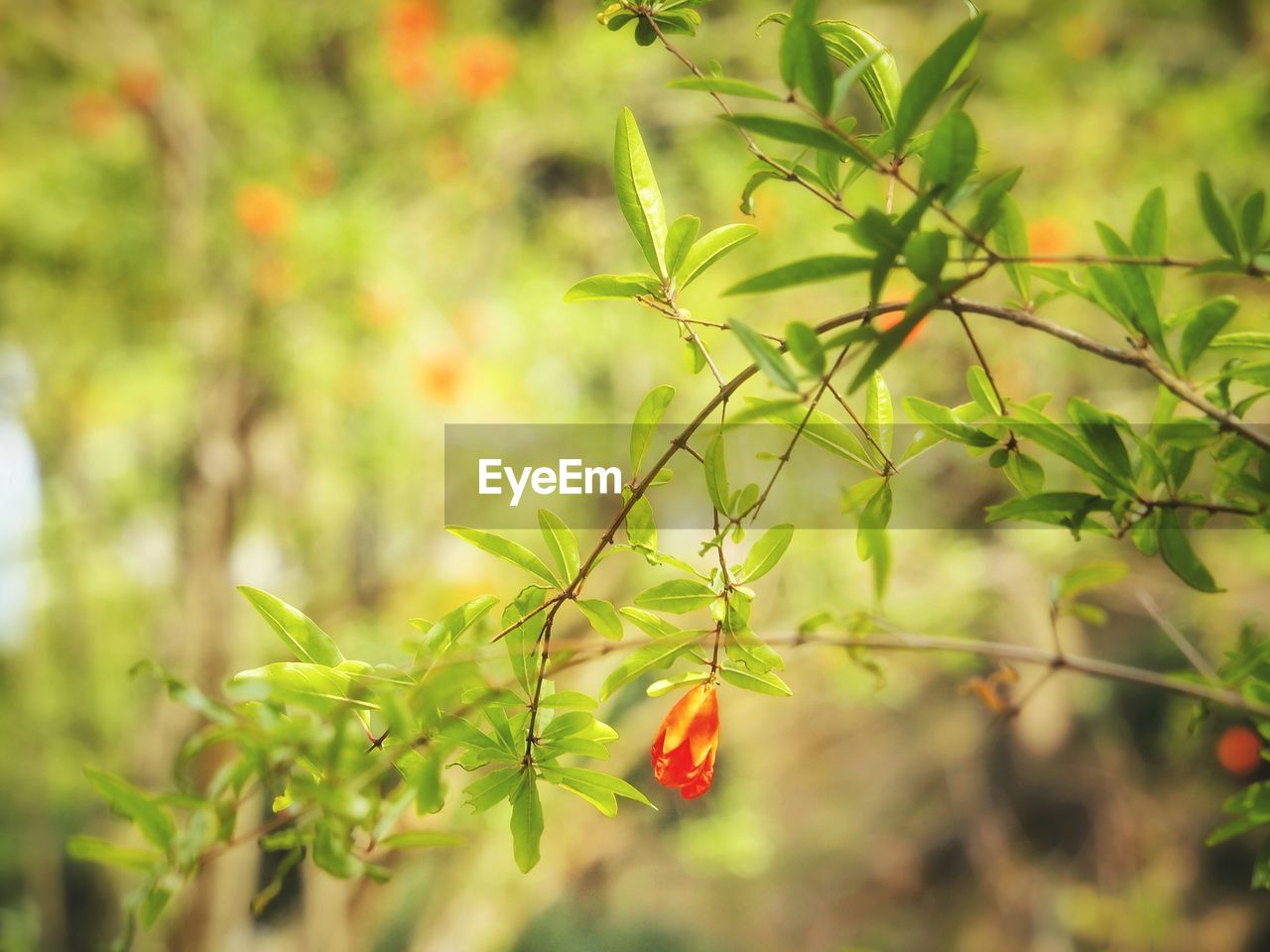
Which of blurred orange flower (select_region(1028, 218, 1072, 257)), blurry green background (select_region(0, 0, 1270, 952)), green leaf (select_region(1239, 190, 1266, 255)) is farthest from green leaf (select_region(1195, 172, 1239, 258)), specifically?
blurred orange flower (select_region(1028, 218, 1072, 257))

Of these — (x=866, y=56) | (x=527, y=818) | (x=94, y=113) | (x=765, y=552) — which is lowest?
(x=527, y=818)

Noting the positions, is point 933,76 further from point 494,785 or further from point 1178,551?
point 494,785

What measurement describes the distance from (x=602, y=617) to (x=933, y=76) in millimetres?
272

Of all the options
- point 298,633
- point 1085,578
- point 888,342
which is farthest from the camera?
point 1085,578

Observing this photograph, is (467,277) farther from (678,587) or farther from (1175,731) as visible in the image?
(1175,731)

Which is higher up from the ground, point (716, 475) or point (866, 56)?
point (866, 56)

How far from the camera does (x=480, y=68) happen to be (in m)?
1.80

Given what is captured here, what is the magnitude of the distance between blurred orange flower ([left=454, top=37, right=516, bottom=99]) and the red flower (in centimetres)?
179

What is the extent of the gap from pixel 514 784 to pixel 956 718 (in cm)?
449

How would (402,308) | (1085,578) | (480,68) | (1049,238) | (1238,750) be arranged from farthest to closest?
(1238,750)
(480,68)
(402,308)
(1049,238)
(1085,578)

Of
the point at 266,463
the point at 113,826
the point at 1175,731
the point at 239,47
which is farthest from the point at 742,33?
the point at 1175,731

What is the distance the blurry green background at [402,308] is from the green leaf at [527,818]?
110cm

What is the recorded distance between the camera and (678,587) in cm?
39

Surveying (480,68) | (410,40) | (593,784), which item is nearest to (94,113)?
(410,40)
